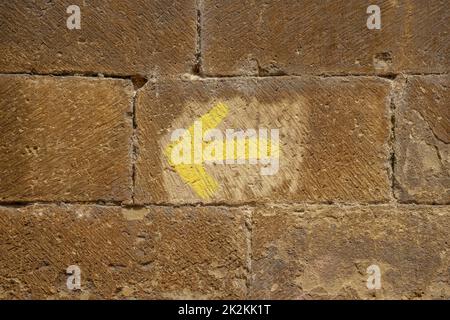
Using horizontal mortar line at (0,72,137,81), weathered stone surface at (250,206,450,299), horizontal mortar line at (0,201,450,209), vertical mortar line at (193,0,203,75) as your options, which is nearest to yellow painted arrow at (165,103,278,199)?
horizontal mortar line at (0,201,450,209)

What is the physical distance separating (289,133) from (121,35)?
125 cm

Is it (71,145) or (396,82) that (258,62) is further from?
(71,145)

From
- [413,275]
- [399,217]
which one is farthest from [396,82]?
[413,275]

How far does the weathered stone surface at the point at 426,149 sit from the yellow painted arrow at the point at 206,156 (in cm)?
82

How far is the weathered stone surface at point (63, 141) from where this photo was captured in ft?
9.99

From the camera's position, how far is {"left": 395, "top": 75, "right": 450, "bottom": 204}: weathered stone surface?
3.06m

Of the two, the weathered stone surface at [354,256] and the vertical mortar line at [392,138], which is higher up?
the vertical mortar line at [392,138]

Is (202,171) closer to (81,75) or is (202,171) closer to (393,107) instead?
(81,75)

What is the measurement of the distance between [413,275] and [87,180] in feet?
7.04

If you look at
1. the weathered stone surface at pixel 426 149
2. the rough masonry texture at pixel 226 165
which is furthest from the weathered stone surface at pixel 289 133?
the weathered stone surface at pixel 426 149

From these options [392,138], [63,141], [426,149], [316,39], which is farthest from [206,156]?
[426,149]

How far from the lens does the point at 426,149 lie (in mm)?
3066

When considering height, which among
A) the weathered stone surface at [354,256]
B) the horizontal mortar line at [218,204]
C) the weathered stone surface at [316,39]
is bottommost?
the weathered stone surface at [354,256]

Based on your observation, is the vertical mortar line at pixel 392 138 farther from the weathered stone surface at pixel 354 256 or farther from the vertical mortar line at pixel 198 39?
the vertical mortar line at pixel 198 39
